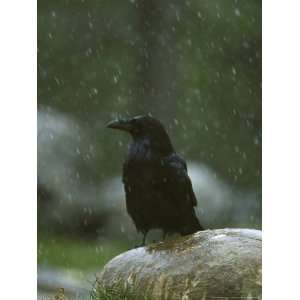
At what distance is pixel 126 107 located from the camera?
4.88 meters

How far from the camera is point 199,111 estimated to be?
484cm

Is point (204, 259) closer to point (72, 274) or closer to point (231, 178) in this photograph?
point (231, 178)

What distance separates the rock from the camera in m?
4.07

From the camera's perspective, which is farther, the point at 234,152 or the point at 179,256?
the point at 234,152

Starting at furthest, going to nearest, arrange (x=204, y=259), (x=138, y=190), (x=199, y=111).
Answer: (x=199, y=111) → (x=138, y=190) → (x=204, y=259)

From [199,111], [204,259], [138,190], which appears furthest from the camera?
[199,111]

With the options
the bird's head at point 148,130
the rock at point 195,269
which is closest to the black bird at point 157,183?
the bird's head at point 148,130

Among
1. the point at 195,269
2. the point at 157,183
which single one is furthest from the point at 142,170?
the point at 195,269

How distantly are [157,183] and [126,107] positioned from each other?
657 mm

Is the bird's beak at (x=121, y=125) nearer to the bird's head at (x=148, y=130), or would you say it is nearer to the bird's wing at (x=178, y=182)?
the bird's head at (x=148, y=130)

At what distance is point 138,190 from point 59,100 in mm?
956
